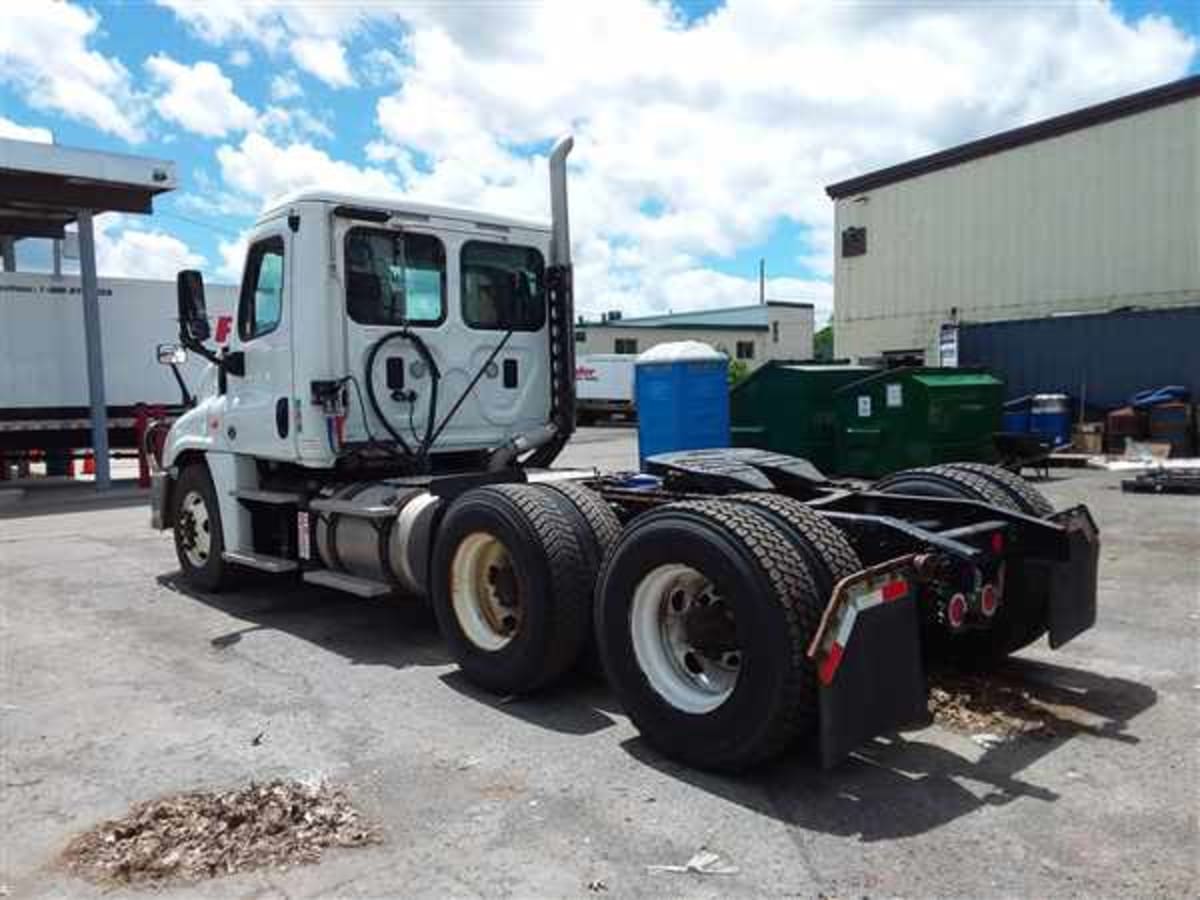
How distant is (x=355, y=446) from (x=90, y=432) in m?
13.4

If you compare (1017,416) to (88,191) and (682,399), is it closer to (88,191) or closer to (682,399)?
(682,399)

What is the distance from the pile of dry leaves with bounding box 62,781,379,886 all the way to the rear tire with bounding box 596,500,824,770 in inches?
50.1

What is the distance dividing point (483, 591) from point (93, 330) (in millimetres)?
13481

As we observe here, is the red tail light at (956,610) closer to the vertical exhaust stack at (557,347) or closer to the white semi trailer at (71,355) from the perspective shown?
the vertical exhaust stack at (557,347)

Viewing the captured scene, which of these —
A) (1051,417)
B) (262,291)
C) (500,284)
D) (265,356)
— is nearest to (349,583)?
(265,356)

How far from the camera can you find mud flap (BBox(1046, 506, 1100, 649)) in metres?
4.34

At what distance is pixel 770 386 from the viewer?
1463 cm

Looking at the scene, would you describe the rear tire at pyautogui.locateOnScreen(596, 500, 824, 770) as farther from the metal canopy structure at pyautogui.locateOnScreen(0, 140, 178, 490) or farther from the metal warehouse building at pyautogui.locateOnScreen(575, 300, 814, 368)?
the metal warehouse building at pyautogui.locateOnScreen(575, 300, 814, 368)

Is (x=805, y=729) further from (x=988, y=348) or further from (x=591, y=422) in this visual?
(x=591, y=422)

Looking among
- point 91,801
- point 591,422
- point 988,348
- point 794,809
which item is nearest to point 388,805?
point 91,801

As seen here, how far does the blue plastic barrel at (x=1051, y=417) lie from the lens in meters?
16.5

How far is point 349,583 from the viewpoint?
20.1 ft

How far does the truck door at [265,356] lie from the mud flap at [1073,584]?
462 centimetres

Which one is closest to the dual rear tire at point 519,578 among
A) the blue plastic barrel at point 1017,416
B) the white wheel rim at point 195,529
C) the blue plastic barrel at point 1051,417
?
the white wheel rim at point 195,529
